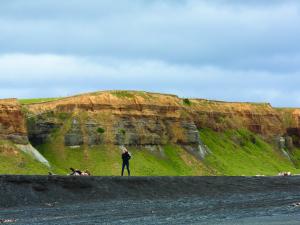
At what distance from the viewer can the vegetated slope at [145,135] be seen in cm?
10694

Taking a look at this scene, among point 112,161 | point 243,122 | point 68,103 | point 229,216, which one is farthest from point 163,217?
point 243,122

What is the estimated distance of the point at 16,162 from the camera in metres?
91.8

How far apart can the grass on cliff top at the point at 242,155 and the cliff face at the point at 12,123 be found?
33.7 m

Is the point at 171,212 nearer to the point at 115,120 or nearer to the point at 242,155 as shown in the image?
the point at 115,120

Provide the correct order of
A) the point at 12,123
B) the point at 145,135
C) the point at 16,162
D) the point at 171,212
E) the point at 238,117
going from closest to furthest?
1. the point at 171,212
2. the point at 16,162
3. the point at 12,123
4. the point at 145,135
5. the point at 238,117

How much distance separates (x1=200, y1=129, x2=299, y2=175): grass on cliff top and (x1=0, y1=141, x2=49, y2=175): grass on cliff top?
35103 mm

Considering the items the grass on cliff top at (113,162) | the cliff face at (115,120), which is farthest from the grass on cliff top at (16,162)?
the cliff face at (115,120)

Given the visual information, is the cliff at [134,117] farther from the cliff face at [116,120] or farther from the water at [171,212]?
the water at [171,212]

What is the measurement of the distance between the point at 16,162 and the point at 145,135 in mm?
31177

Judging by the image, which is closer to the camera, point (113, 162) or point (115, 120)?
point (113, 162)

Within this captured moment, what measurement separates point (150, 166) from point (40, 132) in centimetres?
1719

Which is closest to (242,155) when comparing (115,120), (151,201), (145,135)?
(145,135)

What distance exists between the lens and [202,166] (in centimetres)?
11738

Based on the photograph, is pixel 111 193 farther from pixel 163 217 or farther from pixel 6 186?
pixel 163 217
